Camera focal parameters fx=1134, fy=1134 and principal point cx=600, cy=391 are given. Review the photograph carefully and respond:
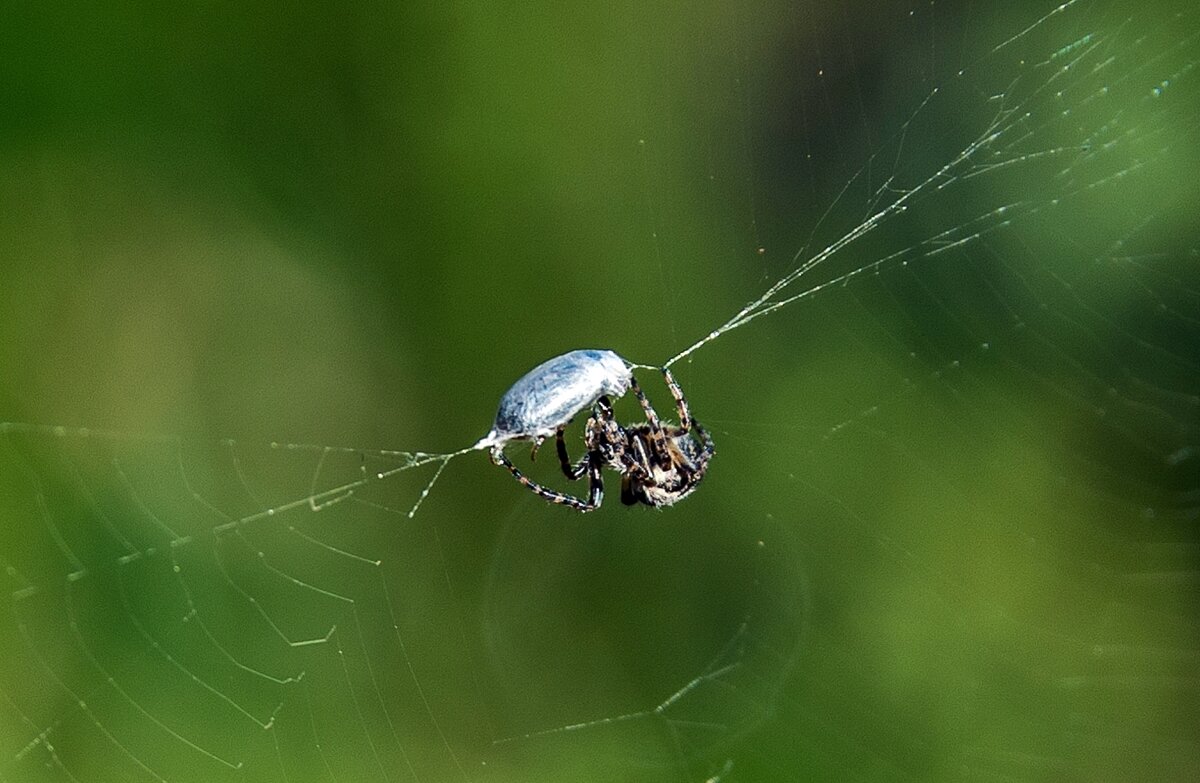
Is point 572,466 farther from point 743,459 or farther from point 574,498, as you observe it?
point 743,459

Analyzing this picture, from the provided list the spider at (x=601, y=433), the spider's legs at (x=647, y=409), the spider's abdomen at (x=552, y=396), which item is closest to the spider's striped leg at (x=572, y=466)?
the spider at (x=601, y=433)

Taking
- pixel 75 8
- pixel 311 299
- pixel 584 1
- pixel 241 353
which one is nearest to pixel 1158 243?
pixel 584 1

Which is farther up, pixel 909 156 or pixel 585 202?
pixel 585 202

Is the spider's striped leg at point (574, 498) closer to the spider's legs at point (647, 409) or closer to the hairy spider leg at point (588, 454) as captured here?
the hairy spider leg at point (588, 454)

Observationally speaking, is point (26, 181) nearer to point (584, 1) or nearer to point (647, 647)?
point (584, 1)

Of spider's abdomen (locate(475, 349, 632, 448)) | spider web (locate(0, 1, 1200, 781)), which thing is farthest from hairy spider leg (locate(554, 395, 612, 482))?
spider web (locate(0, 1, 1200, 781))

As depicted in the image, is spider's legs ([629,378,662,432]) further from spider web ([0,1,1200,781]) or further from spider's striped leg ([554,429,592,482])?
spider web ([0,1,1200,781])
